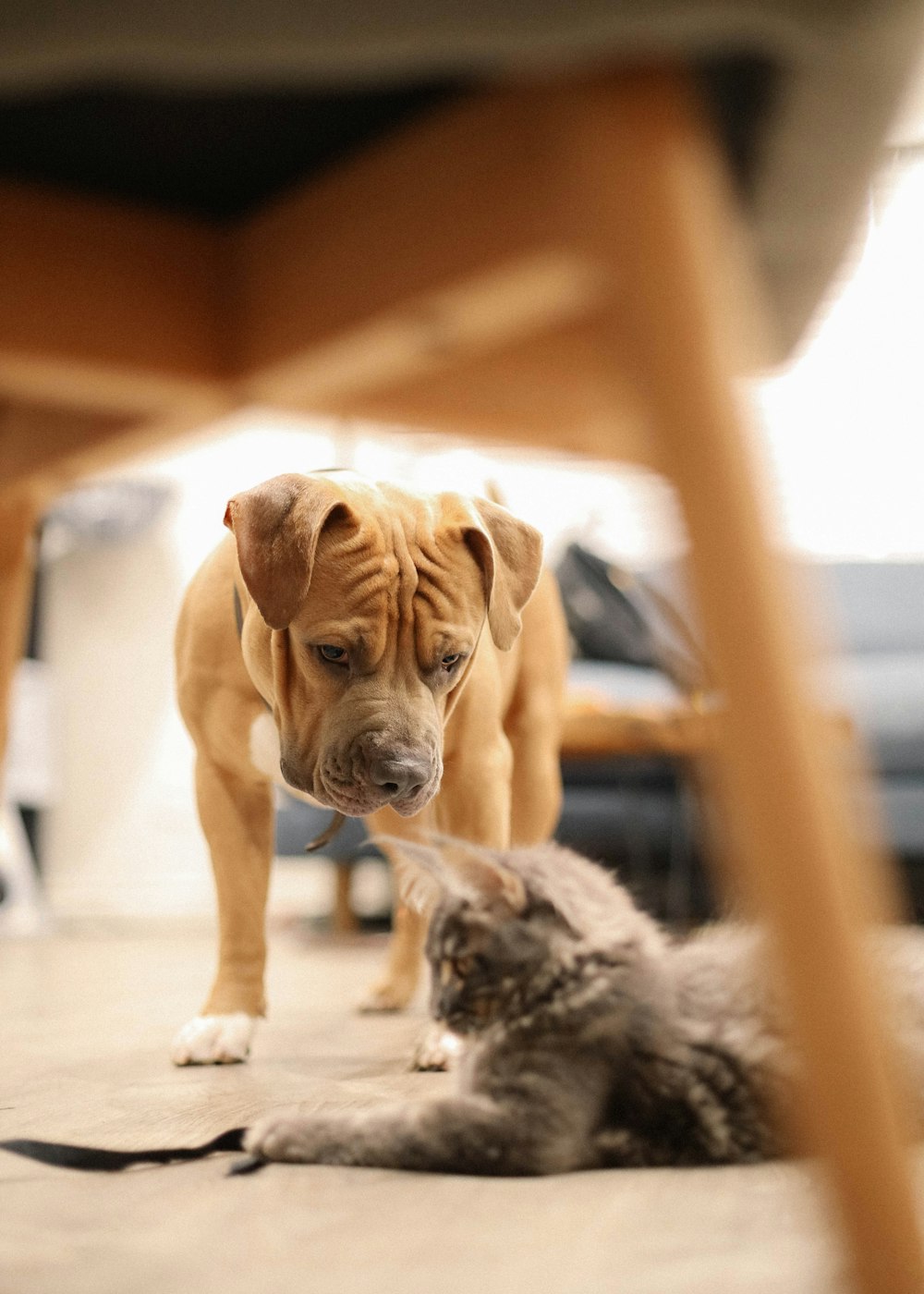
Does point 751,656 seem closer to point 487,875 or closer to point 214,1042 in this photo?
point 487,875

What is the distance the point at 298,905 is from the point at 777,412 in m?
3.89

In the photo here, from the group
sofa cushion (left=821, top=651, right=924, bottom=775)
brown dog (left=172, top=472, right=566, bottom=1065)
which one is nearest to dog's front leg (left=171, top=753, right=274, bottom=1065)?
brown dog (left=172, top=472, right=566, bottom=1065)

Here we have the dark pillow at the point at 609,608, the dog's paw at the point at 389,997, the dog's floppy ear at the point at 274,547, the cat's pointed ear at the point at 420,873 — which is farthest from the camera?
the dark pillow at the point at 609,608

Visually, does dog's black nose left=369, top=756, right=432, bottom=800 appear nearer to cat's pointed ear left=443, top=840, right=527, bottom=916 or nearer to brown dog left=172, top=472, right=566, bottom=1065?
brown dog left=172, top=472, right=566, bottom=1065

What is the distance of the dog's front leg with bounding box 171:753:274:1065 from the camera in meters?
1.55

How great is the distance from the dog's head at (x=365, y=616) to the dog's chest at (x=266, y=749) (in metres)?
0.07

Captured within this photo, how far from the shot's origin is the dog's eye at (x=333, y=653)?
4.12 feet

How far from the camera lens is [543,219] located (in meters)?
0.68

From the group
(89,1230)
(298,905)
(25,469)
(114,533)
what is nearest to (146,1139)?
(89,1230)

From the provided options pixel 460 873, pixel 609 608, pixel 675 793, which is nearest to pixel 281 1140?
pixel 460 873

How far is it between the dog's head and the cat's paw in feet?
1.07

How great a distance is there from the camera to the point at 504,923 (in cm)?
103

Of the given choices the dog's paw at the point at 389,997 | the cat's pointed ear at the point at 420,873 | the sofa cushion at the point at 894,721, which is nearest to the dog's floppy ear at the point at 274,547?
the cat's pointed ear at the point at 420,873

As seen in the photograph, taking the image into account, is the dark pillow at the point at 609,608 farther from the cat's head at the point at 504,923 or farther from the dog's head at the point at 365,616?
the cat's head at the point at 504,923
